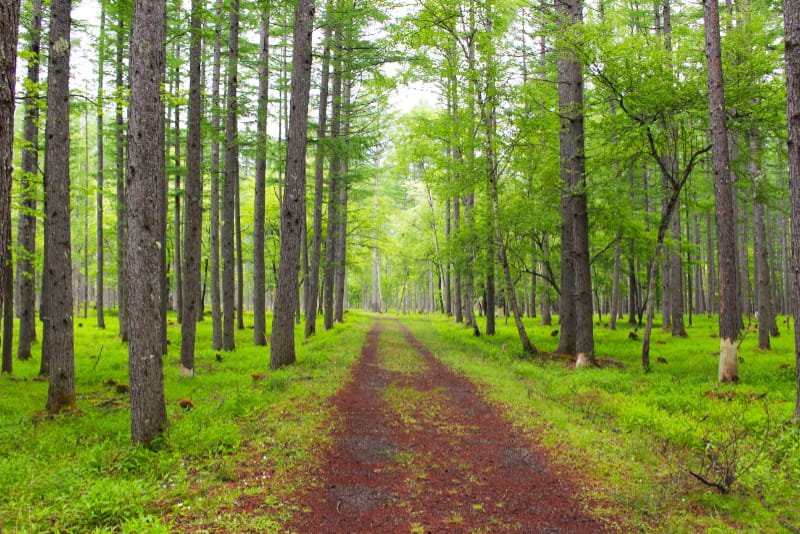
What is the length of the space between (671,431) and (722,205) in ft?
19.6

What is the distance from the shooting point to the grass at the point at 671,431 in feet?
14.8

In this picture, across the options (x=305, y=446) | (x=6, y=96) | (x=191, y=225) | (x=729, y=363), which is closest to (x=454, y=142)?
(x=191, y=225)

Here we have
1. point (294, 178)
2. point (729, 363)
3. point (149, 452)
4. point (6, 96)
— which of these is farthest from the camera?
point (294, 178)

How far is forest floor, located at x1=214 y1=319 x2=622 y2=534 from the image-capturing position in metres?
4.27

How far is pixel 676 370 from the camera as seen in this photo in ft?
37.3

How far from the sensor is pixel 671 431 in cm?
643

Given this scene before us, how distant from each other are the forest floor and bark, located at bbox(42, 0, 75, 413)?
4.60 meters

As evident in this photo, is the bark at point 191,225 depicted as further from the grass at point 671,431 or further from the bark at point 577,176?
the bark at point 577,176

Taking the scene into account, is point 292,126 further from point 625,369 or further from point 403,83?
point 625,369

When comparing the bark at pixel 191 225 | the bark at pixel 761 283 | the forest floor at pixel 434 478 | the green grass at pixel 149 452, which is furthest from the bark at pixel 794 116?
the bark at pixel 191 225

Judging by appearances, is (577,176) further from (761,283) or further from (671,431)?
(671,431)

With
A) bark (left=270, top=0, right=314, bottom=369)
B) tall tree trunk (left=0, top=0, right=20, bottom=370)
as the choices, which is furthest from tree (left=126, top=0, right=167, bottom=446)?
bark (left=270, top=0, right=314, bottom=369)

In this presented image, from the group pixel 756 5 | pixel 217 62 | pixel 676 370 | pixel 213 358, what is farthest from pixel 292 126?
pixel 756 5

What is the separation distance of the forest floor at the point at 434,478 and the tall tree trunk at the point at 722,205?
5.58 meters
